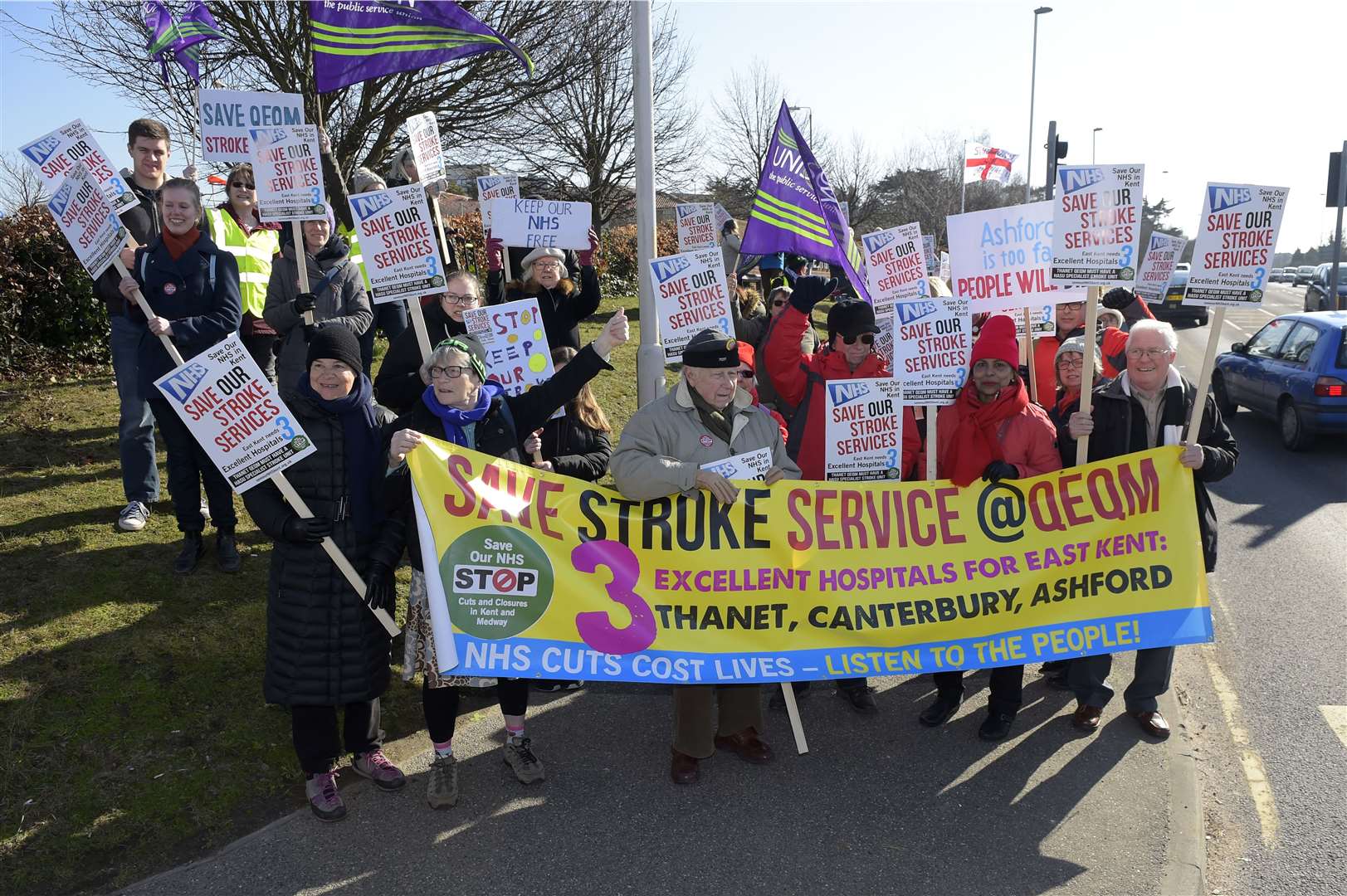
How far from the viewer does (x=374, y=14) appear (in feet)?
21.7

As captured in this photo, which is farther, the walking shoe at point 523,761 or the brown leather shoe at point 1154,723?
the brown leather shoe at point 1154,723

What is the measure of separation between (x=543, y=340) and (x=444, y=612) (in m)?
2.32

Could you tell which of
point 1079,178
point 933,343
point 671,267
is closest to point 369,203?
point 671,267

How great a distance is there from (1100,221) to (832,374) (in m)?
1.61

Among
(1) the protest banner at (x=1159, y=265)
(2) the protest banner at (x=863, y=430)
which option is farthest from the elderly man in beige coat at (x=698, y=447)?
(1) the protest banner at (x=1159, y=265)

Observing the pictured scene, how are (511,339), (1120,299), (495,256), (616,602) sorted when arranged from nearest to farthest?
1. (616,602)
2. (511,339)
3. (495,256)
4. (1120,299)

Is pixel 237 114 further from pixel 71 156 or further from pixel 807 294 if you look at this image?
pixel 807 294

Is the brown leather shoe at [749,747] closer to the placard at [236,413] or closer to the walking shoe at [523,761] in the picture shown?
the walking shoe at [523,761]

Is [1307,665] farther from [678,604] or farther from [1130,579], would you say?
[678,604]

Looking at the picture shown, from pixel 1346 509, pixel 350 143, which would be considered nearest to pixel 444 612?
pixel 1346 509

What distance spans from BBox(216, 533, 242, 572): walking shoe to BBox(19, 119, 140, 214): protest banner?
6.99ft

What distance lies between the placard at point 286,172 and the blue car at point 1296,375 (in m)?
10.7

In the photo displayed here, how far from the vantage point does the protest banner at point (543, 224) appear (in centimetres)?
720

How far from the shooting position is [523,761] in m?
4.82
